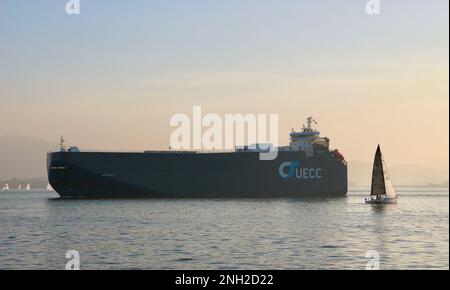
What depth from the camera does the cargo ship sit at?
263 ft

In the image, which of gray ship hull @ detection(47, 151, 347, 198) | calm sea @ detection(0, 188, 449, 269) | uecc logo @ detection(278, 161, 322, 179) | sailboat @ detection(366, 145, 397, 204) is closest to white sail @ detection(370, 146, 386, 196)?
sailboat @ detection(366, 145, 397, 204)

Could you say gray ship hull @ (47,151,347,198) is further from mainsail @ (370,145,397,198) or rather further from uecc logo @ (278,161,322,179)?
mainsail @ (370,145,397,198)

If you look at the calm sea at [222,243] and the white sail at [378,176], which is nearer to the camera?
the calm sea at [222,243]

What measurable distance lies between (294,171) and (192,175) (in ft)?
52.4

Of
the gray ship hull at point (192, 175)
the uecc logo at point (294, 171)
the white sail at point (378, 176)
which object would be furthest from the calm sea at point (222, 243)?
the uecc logo at point (294, 171)

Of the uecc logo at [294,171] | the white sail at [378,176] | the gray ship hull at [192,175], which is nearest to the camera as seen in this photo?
the white sail at [378,176]

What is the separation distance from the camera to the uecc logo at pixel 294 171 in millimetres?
89750

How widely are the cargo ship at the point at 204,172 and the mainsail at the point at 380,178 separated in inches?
786

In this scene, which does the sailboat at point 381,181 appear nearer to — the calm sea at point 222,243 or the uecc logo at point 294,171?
the uecc logo at point 294,171

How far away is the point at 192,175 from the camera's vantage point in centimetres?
8525

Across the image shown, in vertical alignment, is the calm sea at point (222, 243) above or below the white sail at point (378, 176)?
below

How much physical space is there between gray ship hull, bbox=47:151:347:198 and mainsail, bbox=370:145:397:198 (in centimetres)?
1993

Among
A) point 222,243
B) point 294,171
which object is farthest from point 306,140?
point 222,243
